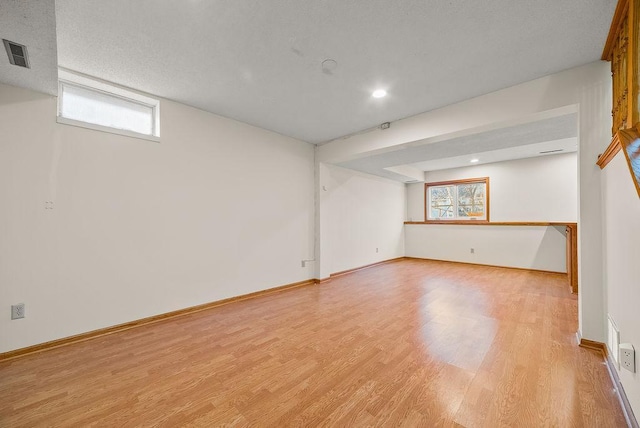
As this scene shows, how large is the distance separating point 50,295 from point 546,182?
8046 mm

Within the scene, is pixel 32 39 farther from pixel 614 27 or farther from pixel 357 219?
pixel 357 219

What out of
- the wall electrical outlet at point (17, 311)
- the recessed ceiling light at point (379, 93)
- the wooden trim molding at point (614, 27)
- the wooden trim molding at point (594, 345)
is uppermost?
the recessed ceiling light at point (379, 93)

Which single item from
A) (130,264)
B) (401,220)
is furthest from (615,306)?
(401,220)

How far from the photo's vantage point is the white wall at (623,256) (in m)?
1.29

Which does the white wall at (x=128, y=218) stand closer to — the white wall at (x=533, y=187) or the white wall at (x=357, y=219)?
the white wall at (x=357, y=219)

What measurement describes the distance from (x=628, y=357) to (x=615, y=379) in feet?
1.88

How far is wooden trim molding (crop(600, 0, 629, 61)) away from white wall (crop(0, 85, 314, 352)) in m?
3.66

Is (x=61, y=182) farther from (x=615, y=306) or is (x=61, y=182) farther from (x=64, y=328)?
(x=615, y=306)

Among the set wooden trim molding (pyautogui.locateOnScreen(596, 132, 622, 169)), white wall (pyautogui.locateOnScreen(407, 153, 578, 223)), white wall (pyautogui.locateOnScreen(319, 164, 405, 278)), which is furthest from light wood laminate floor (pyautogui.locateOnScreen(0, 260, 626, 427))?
white wall (pyautogui.locateOnScreen(407, 153, 578, 223))

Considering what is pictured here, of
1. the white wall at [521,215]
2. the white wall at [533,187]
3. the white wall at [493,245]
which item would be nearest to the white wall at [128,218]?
the white wall at [493,245]

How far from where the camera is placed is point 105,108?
268cm

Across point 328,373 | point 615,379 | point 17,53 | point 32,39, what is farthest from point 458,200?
point 17,53

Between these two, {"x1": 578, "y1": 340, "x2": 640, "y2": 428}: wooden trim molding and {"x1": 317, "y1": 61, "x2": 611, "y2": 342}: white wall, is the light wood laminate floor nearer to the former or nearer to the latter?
{"x1": 578, "y1": 340, "x2": 640, "y2": 428}: wooden trim molding

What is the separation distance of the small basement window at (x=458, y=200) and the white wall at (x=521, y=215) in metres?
0.15
